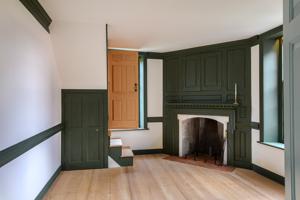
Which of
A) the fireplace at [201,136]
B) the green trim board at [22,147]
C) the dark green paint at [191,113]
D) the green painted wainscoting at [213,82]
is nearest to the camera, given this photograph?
the green trim board at [22,147]

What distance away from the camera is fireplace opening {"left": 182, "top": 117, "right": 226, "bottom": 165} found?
16.5 feet

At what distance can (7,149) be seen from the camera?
79.8 inches

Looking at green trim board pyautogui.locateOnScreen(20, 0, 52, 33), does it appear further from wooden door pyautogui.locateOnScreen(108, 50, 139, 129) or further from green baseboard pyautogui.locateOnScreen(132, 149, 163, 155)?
green baseboard pyautogui.locateOnScreen(132, 149, 163, 155)

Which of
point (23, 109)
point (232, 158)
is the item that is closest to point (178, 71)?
point (232, 158)

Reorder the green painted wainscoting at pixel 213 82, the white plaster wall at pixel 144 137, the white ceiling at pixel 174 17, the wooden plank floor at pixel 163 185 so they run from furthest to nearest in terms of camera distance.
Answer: the white plaster wall at pixel 144 137 < the green painted wainscoting at pixel 213 82 < the wooden plank floor at pixel 163 185 < the white ceiling at pixel 174 17

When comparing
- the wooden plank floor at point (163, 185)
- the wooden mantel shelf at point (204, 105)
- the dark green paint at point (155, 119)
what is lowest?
the wooden plank floor at point (163, 185)

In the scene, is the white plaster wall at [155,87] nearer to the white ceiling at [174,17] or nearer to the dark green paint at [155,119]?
the dark green paint at [155,119]

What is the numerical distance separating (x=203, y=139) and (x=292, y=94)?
4.56 m

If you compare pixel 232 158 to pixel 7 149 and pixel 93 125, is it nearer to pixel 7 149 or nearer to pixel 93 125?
pixel 93 125

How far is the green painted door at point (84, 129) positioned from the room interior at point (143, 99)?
18mm

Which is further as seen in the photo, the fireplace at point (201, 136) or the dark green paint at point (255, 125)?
the fireplace at point (201, 136)

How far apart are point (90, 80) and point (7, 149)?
7.05 ft

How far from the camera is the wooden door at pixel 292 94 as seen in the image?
1.00 metres

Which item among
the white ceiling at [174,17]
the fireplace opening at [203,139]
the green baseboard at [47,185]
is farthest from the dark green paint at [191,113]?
the green baseboard at [47,185]
